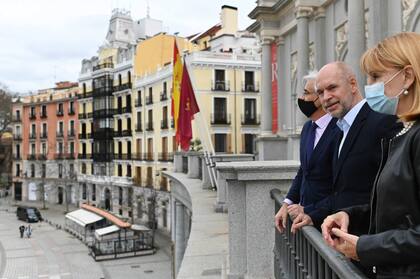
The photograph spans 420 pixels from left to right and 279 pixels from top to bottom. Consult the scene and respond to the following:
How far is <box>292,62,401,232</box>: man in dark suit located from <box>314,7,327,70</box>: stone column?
48.0 ft

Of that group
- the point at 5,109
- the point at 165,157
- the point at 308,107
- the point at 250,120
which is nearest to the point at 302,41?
the point at 308,107

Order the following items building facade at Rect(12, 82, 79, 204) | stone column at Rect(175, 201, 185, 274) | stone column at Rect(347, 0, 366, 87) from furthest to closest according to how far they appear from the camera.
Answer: building facade at Rect(12, 82, 79, 204) < stone column at Rect(347, 0, 366, 87) < stone column at Rect(175, 201, 185, 274)

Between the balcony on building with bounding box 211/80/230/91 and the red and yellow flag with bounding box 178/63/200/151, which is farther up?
the balcony on building with bounding box 211/80/230/91

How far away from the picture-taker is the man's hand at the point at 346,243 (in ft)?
6.38

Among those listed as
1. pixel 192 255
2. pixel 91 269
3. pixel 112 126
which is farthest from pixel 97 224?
pixel 192 255

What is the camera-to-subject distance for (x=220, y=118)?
38594 mm

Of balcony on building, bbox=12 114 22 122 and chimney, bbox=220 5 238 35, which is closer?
chimney, bbox=220 5 238 35

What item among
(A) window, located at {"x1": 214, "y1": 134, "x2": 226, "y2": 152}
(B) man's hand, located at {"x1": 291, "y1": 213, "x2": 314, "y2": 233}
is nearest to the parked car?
(A) window, located at {"x1": 214, "y1": 134, "x2": 226, "y2": 152}

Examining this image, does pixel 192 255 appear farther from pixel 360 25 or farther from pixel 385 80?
pixel 360 25

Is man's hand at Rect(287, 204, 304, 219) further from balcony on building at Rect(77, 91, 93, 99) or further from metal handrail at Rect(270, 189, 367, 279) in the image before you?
balcony on building at Rect(77, 91, 93, 99)

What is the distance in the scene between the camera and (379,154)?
2.62 m

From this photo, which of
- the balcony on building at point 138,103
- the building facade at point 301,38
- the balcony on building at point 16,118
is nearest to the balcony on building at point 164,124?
the balcony on building at point 138,103

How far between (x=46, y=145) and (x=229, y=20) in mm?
30894

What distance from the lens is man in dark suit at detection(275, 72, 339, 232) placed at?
10.5 ft
